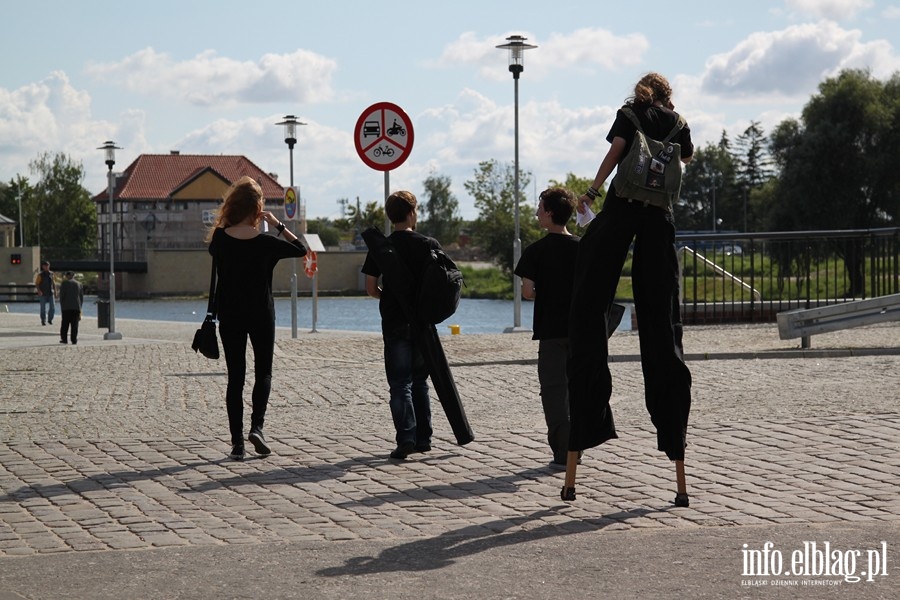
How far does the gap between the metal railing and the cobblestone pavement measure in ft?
22.4

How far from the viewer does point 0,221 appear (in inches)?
5231

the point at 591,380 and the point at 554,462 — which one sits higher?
the point at 591,380

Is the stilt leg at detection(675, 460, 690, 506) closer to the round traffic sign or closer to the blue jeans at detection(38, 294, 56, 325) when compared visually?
the round traffic sign

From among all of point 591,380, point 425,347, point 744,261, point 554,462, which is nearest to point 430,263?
point 425,347

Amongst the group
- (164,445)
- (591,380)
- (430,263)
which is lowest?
(164,445)

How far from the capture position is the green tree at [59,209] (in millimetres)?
130875

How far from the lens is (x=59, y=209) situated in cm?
13088

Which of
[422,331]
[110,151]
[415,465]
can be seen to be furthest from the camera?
[110,151]

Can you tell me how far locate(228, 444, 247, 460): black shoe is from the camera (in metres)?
8.77

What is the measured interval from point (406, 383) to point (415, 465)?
613 mm

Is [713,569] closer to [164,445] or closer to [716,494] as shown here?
[716,494]

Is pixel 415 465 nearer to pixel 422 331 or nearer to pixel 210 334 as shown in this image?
pixel 422 331

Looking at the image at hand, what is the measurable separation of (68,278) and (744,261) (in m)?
15.4

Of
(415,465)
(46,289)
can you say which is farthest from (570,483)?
(46,289)
